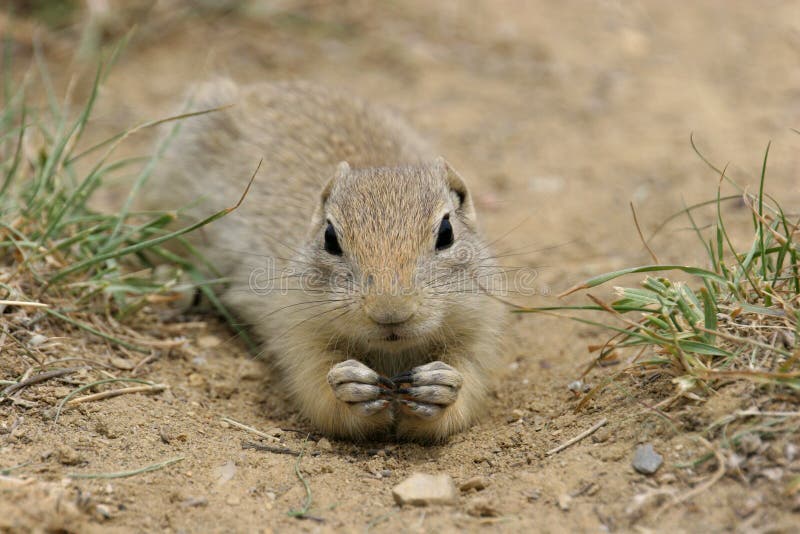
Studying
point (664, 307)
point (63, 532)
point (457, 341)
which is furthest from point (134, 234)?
point (664, 307)

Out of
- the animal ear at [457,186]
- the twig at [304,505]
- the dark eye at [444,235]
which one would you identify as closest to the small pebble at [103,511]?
the twig at [304,505]

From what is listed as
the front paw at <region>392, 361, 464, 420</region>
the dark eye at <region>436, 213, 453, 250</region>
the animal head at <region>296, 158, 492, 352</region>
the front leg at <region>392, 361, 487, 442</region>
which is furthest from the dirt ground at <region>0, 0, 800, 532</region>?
the dark eye at <region>436, 213, 453, 250</region>

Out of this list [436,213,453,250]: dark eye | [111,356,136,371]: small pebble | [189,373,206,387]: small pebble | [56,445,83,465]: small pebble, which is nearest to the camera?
[56,445,83,465]: small pebble

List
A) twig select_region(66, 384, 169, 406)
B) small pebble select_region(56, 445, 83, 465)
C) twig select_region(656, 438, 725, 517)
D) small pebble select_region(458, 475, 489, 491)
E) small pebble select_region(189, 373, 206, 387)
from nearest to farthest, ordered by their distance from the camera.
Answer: twig select_region(656, 438, 725, 517) < small pebble select_region(56, 445, 83, 465) < small pebble select_region(458, 475, 489, 491) < twig select_region(66, 384, 169, 406) < small pebble select_region(189, 373, 206, 387)

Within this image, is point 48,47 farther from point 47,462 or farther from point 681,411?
point 681,411

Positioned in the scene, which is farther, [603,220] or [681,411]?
[603,220]

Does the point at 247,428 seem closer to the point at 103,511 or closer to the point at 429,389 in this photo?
the point at 429,389

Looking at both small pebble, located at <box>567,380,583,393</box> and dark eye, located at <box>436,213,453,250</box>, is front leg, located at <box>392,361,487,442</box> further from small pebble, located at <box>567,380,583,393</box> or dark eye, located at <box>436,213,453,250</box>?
dark eye, located at <box>436,213,453,250</box>

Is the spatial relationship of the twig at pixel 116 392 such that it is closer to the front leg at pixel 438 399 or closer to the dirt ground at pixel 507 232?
the dirt ground at pixel 507 232
